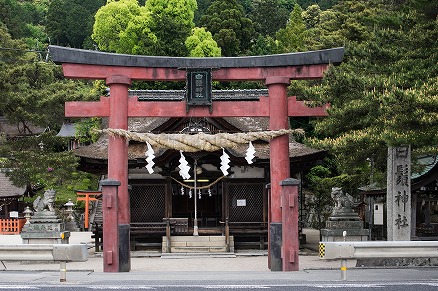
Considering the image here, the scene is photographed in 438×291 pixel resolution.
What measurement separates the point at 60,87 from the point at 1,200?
48.5 feet

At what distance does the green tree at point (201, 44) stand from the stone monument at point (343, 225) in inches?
1301

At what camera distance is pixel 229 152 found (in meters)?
28.2

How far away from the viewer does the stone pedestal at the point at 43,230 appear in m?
24.6

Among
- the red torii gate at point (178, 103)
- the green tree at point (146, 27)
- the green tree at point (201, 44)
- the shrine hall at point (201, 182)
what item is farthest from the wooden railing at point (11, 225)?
the red torii gate at point (178, 103)

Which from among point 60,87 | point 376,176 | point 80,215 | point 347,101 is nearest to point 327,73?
point 347,101

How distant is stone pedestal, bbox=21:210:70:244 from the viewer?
967 inches

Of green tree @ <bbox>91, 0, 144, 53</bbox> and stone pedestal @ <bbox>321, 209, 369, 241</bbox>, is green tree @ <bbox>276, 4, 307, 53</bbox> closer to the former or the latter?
green tree @ <bbox>91, 0, 144, 53</bbox>

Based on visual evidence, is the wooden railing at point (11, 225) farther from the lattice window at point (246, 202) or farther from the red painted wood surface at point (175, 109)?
the red painted wood surface at point (175, 109)

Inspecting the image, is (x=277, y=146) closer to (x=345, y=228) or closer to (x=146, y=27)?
(x=345, y=228)

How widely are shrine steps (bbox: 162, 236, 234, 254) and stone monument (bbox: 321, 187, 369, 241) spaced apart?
5.02 metres

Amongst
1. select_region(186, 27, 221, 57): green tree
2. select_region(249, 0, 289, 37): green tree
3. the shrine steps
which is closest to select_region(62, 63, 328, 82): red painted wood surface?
the shrine steps

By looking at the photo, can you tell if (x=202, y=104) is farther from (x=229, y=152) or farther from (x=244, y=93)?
A: (x=244, y=93)

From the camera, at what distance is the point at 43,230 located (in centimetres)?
2478

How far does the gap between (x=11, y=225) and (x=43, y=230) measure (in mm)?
21627
